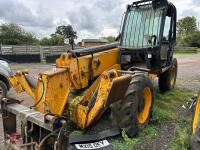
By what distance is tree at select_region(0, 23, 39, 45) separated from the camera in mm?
43406

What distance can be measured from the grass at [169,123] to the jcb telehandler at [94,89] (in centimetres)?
19

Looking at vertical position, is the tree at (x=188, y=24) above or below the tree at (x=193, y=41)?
above

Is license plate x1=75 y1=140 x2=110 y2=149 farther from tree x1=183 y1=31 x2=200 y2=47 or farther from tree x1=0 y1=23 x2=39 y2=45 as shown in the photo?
tree x1=183 y1=31 x2=200 y2=47

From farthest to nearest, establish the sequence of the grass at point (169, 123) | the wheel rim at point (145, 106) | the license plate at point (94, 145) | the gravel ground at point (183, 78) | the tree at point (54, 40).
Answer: the tree at point (54, 40)
the gravel ground at point (183, 78)
the wheel rim at point (145, 106)
the grass at point (169, 123)
the license plate at point (94, 145)

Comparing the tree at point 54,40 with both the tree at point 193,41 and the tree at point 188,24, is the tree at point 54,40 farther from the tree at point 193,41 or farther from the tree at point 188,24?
the tree at point 188,24

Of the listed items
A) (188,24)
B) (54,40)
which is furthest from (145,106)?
(188,24)

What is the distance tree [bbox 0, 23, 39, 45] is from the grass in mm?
37368

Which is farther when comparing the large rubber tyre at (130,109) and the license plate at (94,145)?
the large rubber tyre at (130,109)

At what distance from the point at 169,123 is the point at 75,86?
215 centimetres

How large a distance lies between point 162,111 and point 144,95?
45.9 inches

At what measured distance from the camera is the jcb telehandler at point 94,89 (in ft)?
14.2

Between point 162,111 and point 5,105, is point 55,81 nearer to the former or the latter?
point 5,105

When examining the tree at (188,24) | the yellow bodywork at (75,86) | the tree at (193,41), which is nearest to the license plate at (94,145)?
the yellow bodywork at (75,86)

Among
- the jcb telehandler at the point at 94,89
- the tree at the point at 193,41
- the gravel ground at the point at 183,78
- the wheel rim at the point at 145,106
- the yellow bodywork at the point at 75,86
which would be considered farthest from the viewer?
the tree at the point at 193,41
